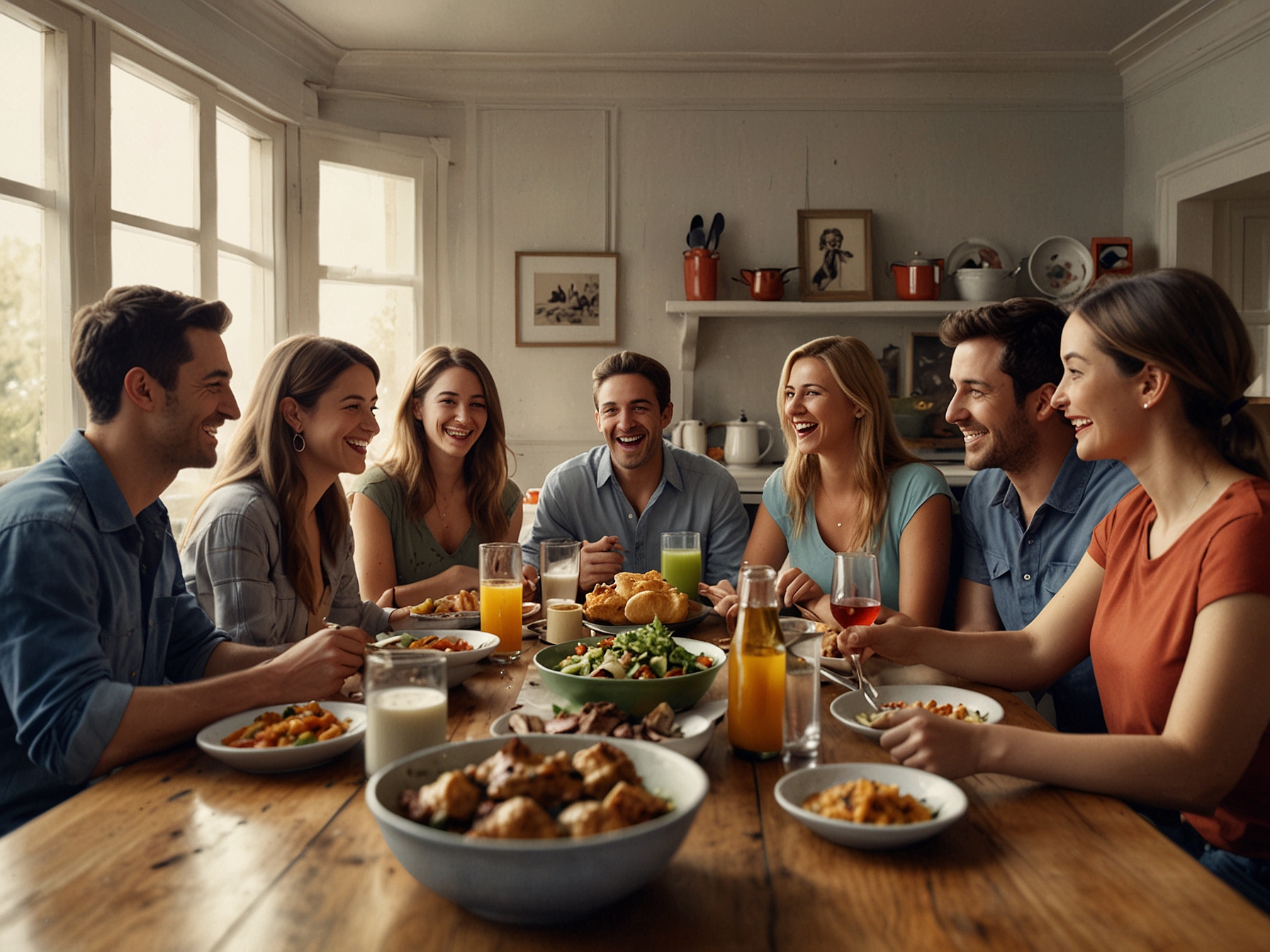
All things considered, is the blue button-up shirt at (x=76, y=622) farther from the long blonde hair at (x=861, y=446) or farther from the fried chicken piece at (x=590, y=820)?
the long blonde hair at (x=861, y=446)

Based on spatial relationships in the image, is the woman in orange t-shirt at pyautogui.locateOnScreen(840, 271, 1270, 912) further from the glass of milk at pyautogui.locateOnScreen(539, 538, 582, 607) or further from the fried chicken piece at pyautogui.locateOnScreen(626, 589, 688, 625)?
the glass of milk at pyautogui.locateOnScreen(539, 538, 582, 607)

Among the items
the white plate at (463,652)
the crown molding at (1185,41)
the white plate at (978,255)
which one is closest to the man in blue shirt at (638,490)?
the white plate at (463,652)

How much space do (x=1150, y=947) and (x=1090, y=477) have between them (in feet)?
4.51

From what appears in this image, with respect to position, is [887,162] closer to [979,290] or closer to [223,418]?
[979,290]

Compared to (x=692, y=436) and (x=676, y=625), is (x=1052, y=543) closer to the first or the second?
(x=676, y=625)

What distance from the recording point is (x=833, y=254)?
446 centimetres

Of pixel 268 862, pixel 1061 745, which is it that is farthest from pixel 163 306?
pixel 1061 745

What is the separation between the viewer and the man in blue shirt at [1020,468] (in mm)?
1970

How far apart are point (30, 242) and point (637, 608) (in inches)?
83.0

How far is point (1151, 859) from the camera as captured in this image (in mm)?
921

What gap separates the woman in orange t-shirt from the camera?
111 centimetres

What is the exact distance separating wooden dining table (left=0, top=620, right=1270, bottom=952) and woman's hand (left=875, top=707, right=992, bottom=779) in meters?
0.04

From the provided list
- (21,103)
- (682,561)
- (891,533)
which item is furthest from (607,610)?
(21,103)

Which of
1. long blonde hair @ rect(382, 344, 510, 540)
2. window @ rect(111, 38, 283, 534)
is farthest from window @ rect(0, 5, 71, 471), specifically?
long blonde hair @ rect(382, 344, 510, 540)
